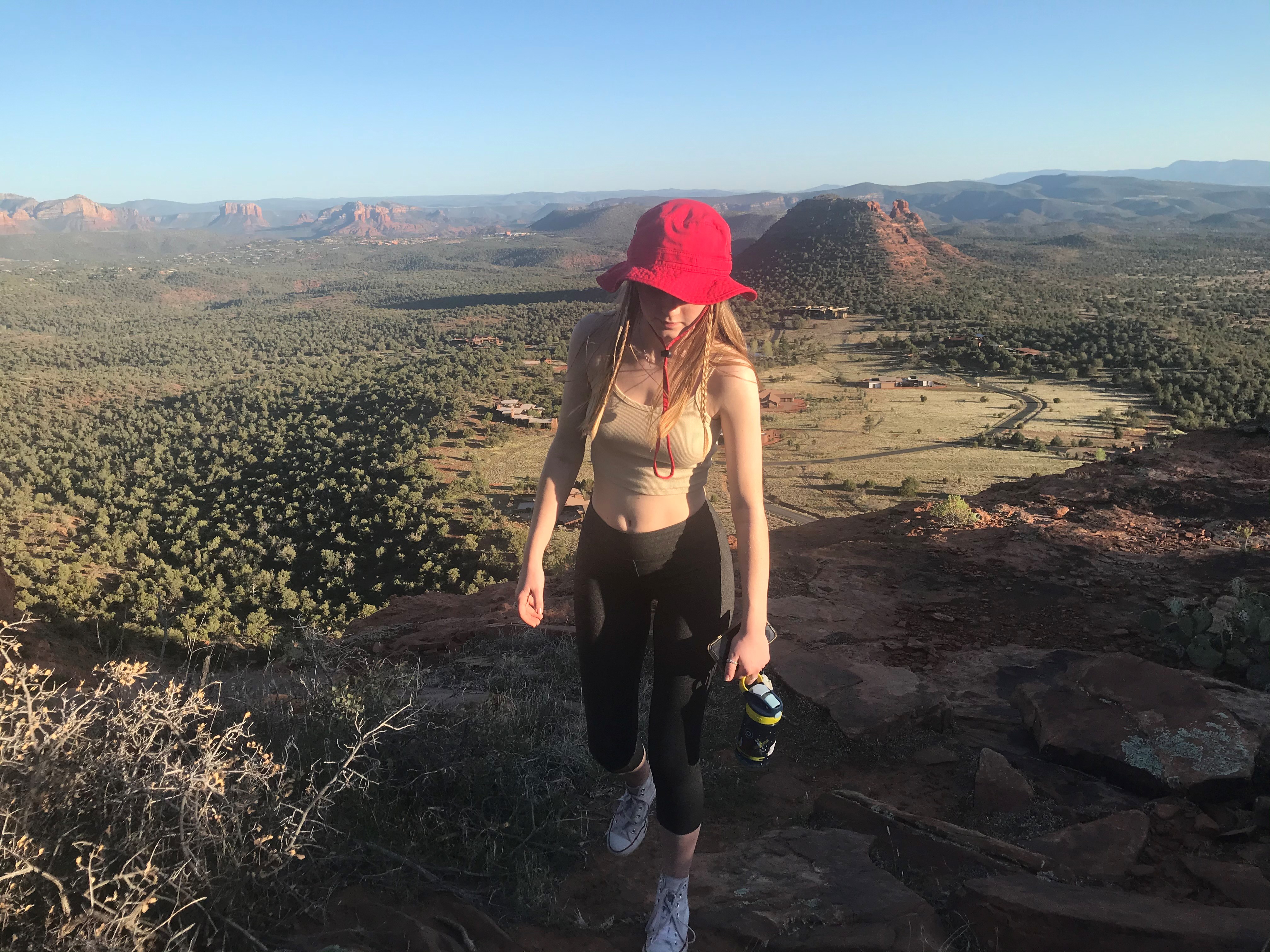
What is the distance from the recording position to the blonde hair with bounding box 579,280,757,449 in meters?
1.79

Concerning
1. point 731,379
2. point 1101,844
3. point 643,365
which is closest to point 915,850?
point 1101,844

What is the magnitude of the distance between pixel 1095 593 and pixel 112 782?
5.53m

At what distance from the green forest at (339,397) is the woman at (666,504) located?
277 cm

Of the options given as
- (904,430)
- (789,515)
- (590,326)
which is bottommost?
(789,515)

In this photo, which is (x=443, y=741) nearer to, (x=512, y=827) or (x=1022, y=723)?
(x=512, y=827)

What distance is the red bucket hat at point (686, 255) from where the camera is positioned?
1.73 meters

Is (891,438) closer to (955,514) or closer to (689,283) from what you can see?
(955,514)

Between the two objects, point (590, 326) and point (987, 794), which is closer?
point (590, 326)

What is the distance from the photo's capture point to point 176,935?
1.50 metres

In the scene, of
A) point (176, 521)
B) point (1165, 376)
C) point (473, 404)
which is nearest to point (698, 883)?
point (176, 521)

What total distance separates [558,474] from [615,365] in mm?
376

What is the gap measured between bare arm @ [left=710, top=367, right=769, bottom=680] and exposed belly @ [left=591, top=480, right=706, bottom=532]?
0.43 feet

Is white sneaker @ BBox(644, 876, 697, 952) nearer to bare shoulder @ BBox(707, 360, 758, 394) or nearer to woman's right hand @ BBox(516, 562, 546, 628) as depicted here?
woman's right hand @ BBox(516, 562, 546, 628)

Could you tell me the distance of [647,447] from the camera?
185cm
